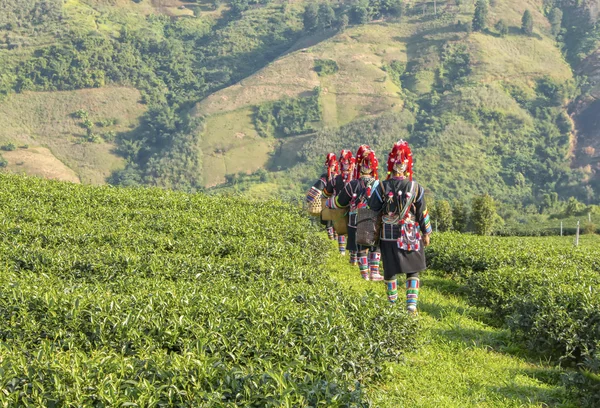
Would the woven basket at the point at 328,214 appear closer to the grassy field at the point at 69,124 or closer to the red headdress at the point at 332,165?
the red headdress at the point at 332,165

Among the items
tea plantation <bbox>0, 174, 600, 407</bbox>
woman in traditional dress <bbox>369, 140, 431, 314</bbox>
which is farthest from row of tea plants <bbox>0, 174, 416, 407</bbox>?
woman in traditional dress <bbox>369, 140, 431, 314</bbox>

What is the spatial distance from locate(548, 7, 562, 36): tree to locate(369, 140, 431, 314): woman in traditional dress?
185 metres

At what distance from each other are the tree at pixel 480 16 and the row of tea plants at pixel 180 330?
168 metres

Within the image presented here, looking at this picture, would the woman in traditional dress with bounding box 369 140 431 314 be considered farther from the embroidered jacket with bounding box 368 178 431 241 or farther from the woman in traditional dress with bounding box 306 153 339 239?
the woman in traditional dress with bounding box 306 153 339 239

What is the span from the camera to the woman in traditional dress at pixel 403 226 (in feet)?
31.3

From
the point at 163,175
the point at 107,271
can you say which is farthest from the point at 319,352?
the point at 163,175

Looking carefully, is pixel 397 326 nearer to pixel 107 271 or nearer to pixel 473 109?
pixel 107 271

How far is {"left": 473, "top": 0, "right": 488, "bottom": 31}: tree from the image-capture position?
163475 mm

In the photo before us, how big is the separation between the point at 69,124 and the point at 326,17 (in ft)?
281

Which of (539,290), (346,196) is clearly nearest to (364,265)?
(346,196)

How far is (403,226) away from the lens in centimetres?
962

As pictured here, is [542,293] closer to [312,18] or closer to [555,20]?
[555,20]

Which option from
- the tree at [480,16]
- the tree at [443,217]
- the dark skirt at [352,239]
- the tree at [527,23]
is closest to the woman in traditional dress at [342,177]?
the dark skirt at [352,239]

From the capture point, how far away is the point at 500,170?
4697 inches
